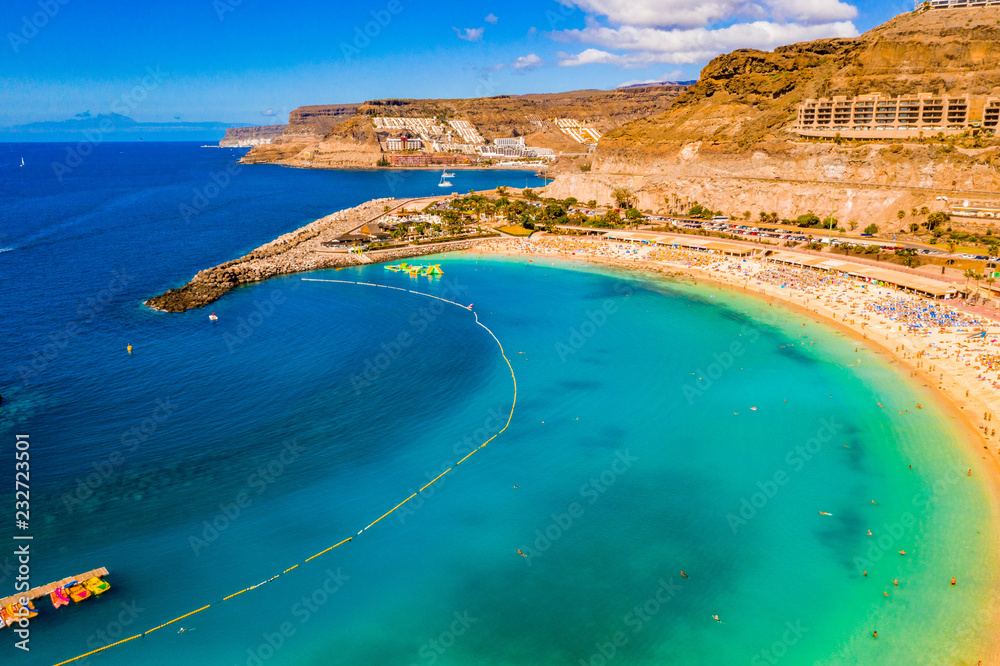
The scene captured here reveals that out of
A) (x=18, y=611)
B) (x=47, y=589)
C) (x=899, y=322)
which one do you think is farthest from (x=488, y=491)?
(x=899, y=322)

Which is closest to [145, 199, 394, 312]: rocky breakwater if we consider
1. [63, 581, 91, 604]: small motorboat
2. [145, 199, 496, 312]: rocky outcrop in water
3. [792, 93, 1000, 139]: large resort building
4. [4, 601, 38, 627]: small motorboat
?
[145, 199, 496, 312]: rocky outcrop in water

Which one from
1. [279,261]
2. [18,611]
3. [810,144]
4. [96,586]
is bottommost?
[96,586]

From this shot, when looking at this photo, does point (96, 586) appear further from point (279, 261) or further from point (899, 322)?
point (899, 322)

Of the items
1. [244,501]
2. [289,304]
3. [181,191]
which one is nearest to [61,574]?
[244,501]

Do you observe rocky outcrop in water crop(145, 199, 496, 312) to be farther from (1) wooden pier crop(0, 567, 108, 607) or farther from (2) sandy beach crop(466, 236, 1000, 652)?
(1) wooden pier crop(0, 567, 108, 607)

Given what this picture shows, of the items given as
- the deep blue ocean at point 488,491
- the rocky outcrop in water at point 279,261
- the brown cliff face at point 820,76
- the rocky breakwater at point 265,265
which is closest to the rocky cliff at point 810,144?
the brown cliff face at point 820,76

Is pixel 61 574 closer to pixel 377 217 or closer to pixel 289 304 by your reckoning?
pixel 289 304
